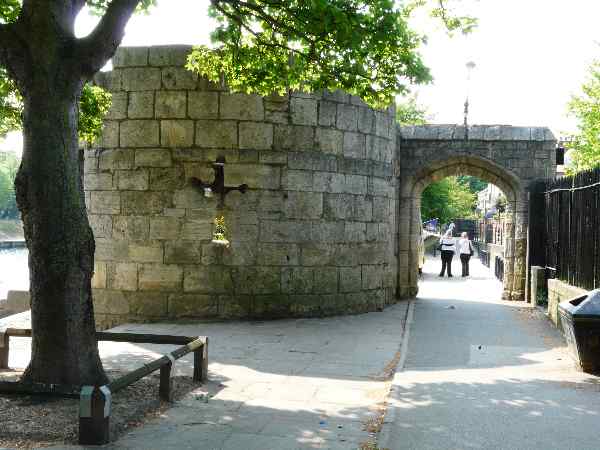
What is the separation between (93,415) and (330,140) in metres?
7.42

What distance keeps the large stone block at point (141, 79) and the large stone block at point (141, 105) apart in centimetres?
10

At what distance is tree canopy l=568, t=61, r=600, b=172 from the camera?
26250mm

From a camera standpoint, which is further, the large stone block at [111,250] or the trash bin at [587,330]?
the large stone block at [111,250]

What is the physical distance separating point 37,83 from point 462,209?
44.5 metres

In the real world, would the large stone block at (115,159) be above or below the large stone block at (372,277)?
above

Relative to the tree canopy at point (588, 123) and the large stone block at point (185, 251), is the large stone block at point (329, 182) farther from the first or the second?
the tree canopy at point (588, 123)

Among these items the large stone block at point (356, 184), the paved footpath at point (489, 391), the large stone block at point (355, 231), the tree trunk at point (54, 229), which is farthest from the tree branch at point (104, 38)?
the large stone block at point (355, 231)

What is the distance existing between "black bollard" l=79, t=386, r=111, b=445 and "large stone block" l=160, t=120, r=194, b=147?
643 centimetres

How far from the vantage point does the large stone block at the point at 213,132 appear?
34.0 ft

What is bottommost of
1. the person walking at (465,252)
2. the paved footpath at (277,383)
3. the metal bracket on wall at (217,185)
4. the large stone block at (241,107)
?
the paved footpath at (277,383)

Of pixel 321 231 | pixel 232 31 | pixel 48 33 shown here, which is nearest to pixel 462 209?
pixel 321 231

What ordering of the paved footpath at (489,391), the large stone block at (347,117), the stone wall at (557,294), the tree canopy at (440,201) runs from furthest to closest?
the tree canopy at (440,201), the large stone block at (347,117), the stone wall at (557,294), the paved footpath at (489,391)

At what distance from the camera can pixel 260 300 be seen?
10469 millimetres

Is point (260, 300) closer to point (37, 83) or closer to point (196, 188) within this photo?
point (196, 188)
